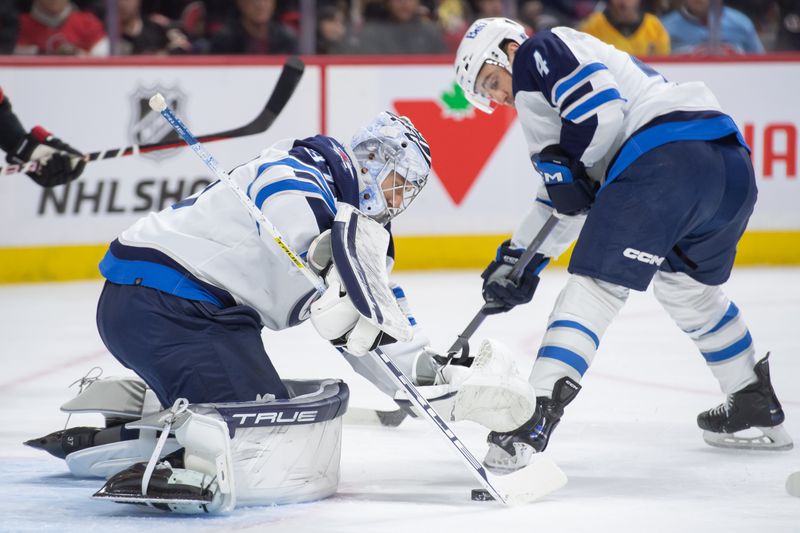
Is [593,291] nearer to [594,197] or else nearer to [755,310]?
[594,197]

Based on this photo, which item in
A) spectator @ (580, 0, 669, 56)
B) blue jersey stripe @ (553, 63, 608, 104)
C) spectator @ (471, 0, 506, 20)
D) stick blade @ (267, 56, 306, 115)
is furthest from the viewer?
spectator @ (580, 0, 669, 56)

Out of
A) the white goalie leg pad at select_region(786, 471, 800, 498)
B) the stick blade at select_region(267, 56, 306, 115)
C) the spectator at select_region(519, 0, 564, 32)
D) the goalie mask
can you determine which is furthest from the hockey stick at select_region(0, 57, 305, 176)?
the spectator at select_region(519, 0, 564, 32)

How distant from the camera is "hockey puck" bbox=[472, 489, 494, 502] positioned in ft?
8.83

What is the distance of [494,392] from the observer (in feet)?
8.77

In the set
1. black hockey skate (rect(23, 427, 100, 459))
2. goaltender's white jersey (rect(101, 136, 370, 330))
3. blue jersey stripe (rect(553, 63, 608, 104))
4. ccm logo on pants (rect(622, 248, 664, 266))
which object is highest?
blue jersey stripe (rect(553, 63, 608, 104))

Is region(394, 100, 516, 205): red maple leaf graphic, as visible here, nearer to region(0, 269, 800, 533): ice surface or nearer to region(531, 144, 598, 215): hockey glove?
region(0, 269, 800, 533): ice surface

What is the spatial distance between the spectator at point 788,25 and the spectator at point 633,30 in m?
0.60

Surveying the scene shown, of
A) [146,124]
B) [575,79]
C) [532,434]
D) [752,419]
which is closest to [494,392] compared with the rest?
[532,434]

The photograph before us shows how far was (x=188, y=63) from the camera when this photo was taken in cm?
616

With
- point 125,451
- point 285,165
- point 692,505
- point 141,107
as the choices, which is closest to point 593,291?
point 692,505

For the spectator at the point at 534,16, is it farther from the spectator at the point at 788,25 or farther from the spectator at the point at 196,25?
the spectator at the point at 196,25

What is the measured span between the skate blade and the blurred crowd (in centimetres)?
353

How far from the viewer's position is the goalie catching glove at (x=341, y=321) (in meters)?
2.38

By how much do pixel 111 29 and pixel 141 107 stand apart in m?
0.42
